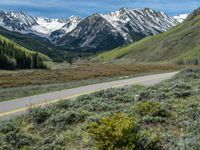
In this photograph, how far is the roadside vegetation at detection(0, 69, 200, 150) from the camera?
1152 cm

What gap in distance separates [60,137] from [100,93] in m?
10.9

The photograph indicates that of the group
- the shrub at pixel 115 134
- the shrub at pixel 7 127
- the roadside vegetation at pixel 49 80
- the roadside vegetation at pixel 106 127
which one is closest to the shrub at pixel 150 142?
the roadside vegetation at pixel 106 127

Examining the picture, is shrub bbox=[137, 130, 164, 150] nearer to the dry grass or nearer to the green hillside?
the dry grass

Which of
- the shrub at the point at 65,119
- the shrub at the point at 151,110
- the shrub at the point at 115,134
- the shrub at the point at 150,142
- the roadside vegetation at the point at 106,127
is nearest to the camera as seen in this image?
the shrub at the point at 115,134

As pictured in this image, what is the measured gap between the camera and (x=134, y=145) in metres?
11.5

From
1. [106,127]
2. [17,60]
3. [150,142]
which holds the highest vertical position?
[17,60]

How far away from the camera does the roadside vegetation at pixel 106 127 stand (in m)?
11.5

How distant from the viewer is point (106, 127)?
11.4 m

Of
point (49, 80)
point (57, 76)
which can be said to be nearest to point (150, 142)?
point (49, 80)

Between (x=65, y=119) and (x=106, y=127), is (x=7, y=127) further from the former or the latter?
(x=106, y=127)

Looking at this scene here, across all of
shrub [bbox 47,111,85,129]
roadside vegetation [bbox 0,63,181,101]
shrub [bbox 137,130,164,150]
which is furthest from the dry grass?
shrub [bbox 137,130,164,150]

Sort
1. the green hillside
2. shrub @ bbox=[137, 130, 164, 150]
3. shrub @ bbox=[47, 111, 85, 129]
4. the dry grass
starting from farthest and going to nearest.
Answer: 1. the green hillside
2. the dry grass
3. shrub @ bbox=[47, 111, 85, 129]
4. shrub @ bbox=[137, 130, 164, 150]

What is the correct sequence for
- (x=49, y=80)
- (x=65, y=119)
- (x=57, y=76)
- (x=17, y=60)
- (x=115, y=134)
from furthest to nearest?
1. (x=17, y=60)
2. (x=57, y=76)
3. (x=49, y=80)
4. (x=65, y=119)
5. (x=115, y=134)

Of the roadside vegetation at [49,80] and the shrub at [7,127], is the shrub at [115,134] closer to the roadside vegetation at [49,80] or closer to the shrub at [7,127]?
the shrub at [7,127]
